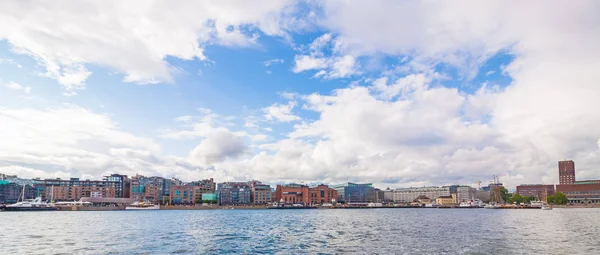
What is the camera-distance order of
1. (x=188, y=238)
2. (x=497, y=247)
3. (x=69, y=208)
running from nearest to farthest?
(x=497, y=247), (x=188, y=238), (x=69, y=208)

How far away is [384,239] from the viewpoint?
4909cm

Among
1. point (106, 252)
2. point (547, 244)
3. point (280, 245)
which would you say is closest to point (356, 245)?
point (280, 245)

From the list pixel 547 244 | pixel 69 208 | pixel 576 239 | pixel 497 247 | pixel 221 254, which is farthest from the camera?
pixel 69 208

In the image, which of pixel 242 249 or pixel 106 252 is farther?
pixel 242 249

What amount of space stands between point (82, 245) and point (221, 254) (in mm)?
16661

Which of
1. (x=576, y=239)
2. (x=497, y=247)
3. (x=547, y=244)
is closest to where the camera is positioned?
(x=497, y=247)

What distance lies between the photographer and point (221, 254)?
3888 centimetres

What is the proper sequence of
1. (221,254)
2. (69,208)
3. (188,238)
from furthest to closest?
1. (69,208)
2. (188,238)
3. (221,254)

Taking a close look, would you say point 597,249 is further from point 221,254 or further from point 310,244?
point 221,254

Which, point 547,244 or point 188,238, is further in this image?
point 188,238

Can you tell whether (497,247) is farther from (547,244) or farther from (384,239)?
(384,239)

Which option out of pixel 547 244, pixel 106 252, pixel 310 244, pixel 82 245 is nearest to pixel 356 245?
pixel 310 244

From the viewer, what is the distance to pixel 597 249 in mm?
39750

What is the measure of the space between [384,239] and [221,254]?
64.9 ft
